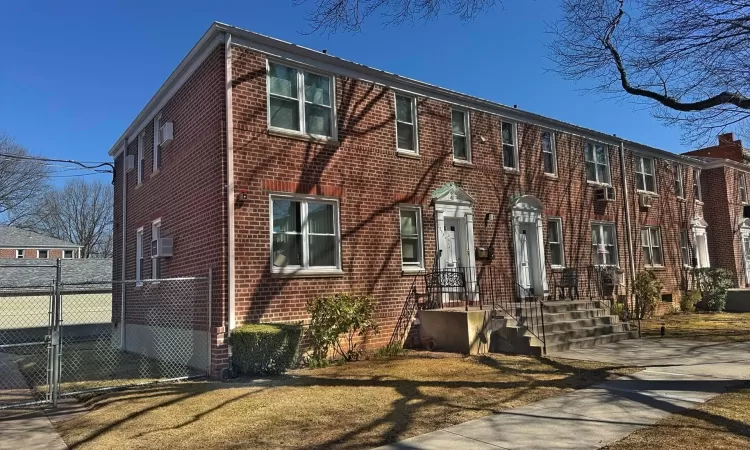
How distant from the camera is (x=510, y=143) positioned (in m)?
15.7

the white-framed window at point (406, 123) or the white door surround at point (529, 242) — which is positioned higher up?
the white-framed window at point (406, 123)

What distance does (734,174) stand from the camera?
25234 mm

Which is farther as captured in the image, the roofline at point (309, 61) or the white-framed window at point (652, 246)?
the white-framed window at point (652, 246)

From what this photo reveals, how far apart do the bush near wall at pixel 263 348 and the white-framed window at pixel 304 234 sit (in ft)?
4.91

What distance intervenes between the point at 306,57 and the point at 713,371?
9.52m

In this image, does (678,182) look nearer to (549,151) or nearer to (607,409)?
(549,151)

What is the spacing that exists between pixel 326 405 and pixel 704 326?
42.8ft

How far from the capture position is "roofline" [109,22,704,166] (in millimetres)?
10539

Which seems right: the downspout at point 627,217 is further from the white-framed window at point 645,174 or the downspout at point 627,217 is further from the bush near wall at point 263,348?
the bush near wall at point 263,348

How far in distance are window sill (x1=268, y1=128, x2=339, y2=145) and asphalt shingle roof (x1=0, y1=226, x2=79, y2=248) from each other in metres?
35.8

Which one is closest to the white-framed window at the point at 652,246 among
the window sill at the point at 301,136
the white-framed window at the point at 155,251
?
the window sill at the point at 301,136

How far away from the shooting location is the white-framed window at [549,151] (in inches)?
656

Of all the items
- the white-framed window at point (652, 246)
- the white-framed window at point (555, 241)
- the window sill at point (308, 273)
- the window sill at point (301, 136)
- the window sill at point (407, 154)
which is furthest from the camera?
the white-framed window at point (652, 246)

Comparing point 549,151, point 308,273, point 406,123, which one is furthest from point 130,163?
point 549,151
